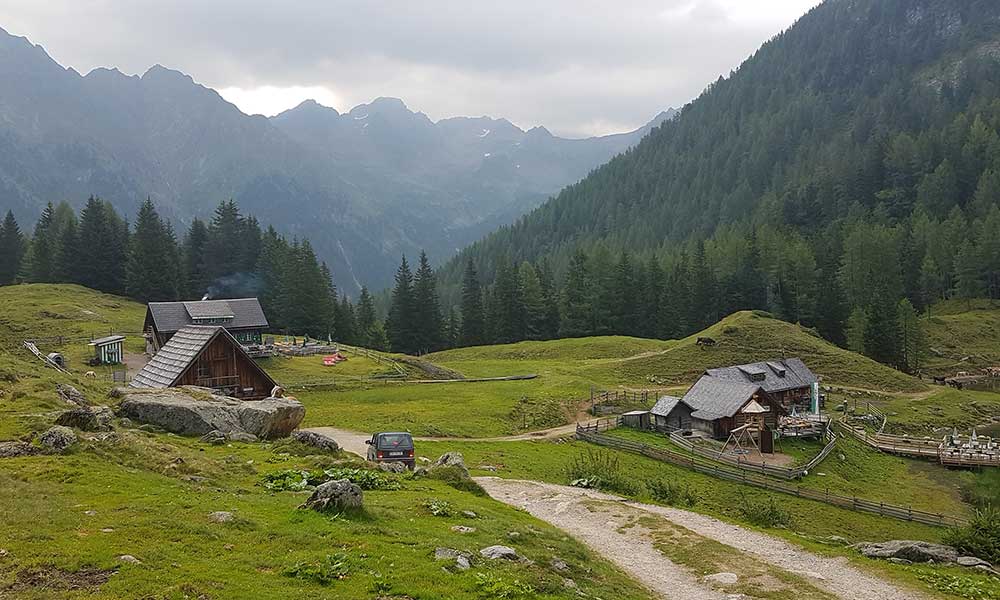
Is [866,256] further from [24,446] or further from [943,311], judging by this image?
[24,446]

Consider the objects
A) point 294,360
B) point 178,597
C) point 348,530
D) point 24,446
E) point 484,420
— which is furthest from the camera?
point 294,360

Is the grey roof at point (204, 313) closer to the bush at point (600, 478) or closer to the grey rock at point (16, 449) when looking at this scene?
the bush at point (600, 478)

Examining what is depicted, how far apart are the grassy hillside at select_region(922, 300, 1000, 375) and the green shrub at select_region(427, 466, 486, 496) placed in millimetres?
100502

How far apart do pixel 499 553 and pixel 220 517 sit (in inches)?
299

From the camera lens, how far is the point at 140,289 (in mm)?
119562

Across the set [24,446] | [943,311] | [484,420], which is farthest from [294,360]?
[943,311]

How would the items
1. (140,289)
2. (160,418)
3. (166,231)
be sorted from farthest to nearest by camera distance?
1. (166,231)
2. (140,289)
3. (160,418)

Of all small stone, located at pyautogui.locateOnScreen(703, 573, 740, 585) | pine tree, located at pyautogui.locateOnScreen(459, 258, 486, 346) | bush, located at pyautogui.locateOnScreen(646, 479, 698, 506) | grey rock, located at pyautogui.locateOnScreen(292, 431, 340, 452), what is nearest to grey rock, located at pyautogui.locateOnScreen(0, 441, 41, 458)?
grey rock, located at pyautogui.locateOnScreen(292, 431, 340, 452)

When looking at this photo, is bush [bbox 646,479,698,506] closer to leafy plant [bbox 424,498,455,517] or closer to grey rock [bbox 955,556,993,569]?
grey rock [bbox 955,556,993,569]

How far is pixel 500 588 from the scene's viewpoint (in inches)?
604

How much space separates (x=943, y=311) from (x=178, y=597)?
15126cm

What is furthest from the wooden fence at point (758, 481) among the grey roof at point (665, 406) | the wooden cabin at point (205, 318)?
the wooden cabin at point (205, 318)

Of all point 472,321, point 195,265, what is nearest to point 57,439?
point 472,321

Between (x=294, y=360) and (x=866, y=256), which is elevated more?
(x=866, y=256)
